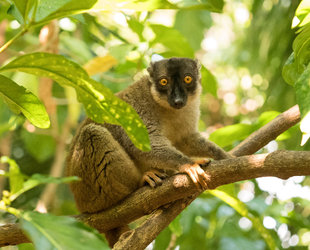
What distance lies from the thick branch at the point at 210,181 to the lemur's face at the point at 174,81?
149cm

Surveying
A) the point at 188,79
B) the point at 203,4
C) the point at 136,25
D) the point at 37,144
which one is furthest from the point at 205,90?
the point at 203,4

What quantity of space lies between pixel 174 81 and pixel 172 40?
21.0 inches

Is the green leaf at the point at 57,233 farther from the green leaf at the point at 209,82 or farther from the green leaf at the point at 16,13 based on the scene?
the green leaf at the point at 209,82

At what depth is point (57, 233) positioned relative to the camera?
211cm

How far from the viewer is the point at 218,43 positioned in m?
14.0

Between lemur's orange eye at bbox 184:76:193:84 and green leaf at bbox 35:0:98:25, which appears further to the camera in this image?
lemur's orange eye at bbox 184:76:193:84

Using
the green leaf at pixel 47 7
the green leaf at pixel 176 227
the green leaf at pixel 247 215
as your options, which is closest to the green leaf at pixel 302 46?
the green leaf at pixel 47 7

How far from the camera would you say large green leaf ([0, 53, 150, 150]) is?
2.64 metres

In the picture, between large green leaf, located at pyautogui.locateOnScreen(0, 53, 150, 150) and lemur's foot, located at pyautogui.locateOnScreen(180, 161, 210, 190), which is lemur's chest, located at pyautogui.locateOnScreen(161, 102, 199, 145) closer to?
lemur's foot, located at pyautogui.locateOnScreen(180, 161, 210, 190)

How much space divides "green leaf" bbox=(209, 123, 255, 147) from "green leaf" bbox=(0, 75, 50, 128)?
2276mm

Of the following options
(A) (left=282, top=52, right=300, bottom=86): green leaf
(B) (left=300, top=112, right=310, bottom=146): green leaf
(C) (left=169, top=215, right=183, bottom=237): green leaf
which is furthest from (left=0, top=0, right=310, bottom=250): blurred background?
(B) (left=300, top=112, right=310, bottom=146): green leaf

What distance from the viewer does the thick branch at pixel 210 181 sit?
9.61 feet

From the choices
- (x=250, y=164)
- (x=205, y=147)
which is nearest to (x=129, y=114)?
(x=250, y=164)

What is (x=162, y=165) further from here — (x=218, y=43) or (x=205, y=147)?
(x=218, y=43)
